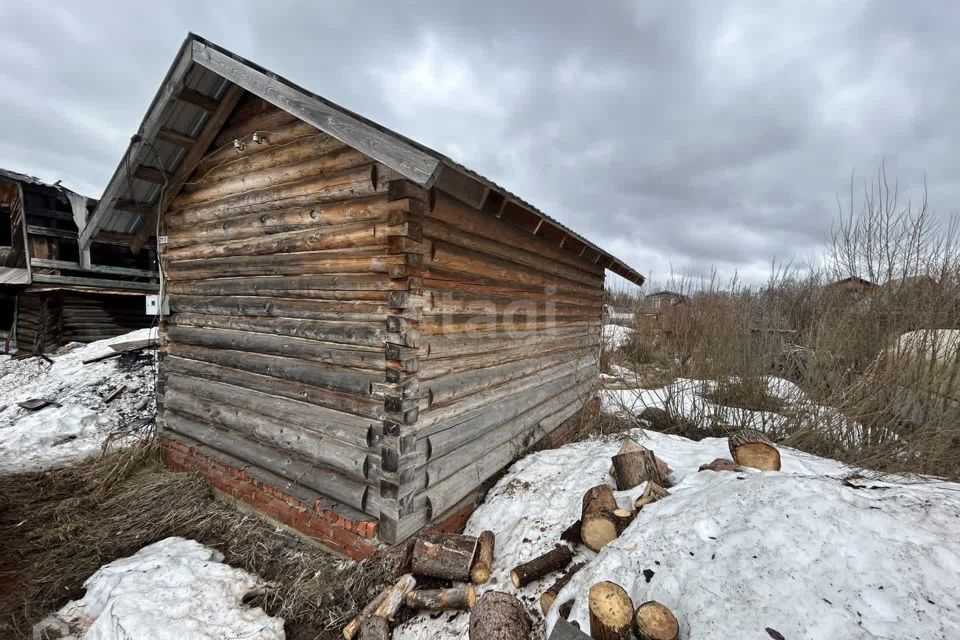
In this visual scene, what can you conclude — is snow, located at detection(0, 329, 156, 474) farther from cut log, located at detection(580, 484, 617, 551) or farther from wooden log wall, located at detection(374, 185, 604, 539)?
cut log, located at detection(580, 484, 617, 551)

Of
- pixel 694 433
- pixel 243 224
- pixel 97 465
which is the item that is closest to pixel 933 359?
pixel 694 433

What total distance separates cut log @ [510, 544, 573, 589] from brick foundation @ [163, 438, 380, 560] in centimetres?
121

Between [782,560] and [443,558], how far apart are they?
7.46ft

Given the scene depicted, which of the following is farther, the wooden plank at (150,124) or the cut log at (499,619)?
the wooden plank at (150,124)

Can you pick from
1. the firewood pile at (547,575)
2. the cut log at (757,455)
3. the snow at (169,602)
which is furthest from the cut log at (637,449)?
the snow at (169,602)

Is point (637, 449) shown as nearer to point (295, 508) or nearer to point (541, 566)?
point (541, 566)

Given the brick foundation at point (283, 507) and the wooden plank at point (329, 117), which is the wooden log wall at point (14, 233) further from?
the wooden plank at point (329, 117)

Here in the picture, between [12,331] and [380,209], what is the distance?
58.3 feet

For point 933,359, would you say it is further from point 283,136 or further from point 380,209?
point 283,136

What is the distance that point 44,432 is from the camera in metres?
6.22

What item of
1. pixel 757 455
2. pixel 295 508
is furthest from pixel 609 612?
pixel 295 508

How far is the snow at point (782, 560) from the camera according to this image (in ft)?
6.23

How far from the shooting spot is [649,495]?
10.6 feet

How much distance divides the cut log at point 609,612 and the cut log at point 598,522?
0.97 m
